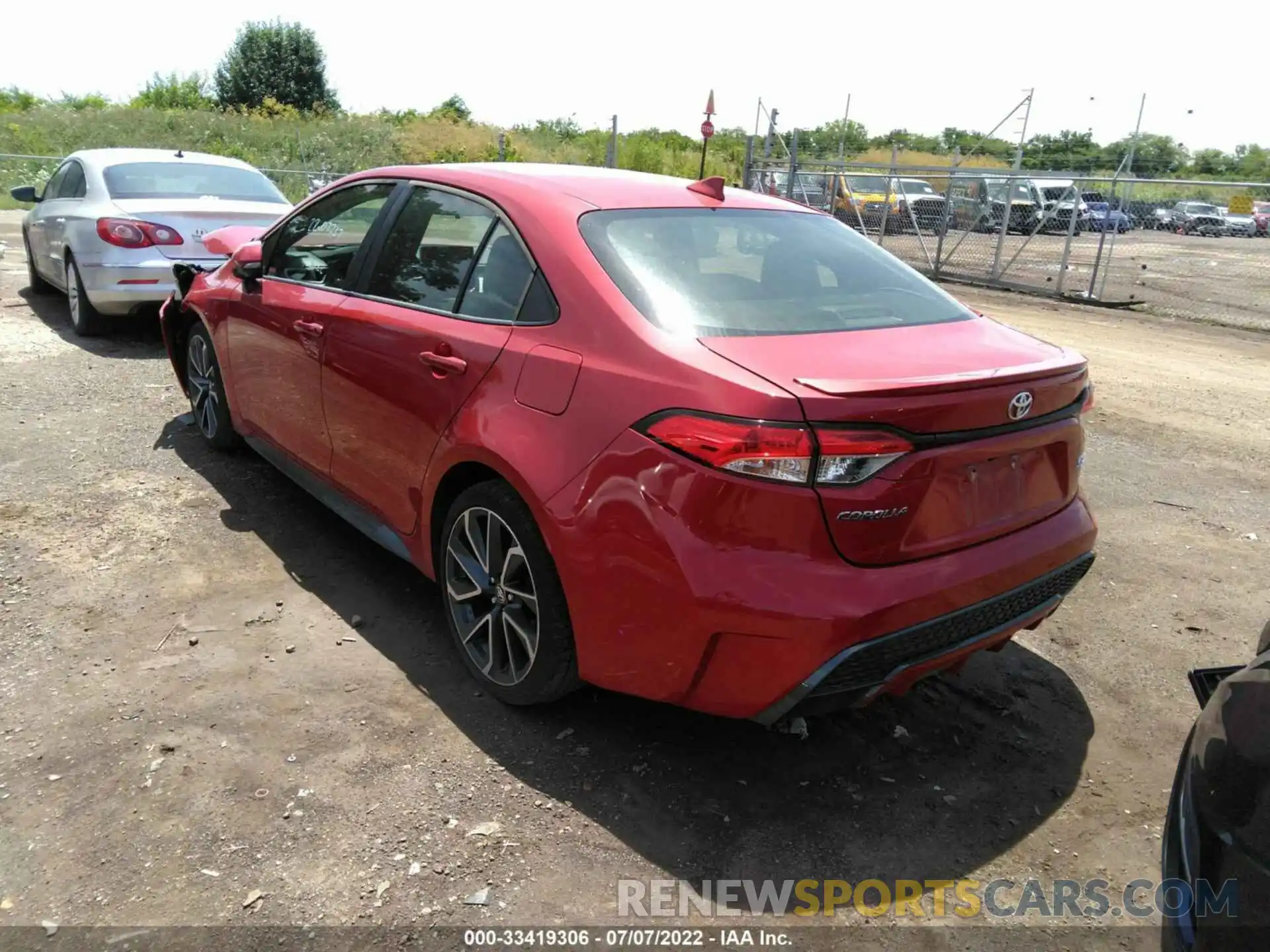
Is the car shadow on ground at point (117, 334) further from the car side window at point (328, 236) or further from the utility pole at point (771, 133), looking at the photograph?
the utility pole at point (771, 133)

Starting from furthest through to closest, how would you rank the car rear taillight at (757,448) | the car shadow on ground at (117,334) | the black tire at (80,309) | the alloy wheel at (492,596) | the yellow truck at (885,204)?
the yellow truck at (885,204) < the black tire at (80,309) < the car shadow on ground at (117,334) < the alloy wheel at (492,596) < the car rear taillight at (757,448)

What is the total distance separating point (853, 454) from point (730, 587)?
1.47 feet

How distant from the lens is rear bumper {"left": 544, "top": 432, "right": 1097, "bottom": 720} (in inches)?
90.7

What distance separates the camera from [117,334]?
8359 millimetres

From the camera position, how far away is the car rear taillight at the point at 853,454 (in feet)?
7.43

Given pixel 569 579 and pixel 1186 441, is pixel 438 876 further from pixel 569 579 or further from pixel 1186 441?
pixel 1186 441

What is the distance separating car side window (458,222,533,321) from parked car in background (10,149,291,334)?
5.10 m

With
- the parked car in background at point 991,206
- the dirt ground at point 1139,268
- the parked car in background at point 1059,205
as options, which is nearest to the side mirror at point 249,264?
the parked car in background at point 1059,205

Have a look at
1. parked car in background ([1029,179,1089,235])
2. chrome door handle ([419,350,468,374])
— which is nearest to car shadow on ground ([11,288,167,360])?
chrome door handle ([419,350,468,374])

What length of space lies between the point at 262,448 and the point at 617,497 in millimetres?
2787

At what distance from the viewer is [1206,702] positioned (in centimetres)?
189

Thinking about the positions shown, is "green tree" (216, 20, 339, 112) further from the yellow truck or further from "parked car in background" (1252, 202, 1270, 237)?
"parked car in background" (1252, 202, 1270, 237)

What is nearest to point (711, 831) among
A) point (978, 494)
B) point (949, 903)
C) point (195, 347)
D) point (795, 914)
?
point (795, 914)

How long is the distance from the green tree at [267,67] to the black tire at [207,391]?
47.5 meters
